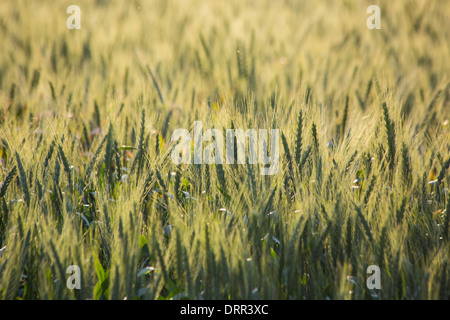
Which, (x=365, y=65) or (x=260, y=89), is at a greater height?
(x=365, y=65)

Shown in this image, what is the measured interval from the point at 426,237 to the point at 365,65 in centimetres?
215

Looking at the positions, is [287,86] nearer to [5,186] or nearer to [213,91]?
[213,91]

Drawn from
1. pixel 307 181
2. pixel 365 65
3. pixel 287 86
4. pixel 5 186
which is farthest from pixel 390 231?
pixel 365 65

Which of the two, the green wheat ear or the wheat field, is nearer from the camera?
the wheat field

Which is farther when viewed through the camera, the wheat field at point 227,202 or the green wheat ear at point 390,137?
the green wheat ear at point 390,137

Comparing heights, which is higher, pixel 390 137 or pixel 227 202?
pixel 390 137

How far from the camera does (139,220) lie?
1.18 meters

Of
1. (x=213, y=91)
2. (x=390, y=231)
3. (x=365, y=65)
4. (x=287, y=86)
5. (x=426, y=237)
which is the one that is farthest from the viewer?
(x=365, y=65)

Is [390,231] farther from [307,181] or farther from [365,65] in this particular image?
[365,65]

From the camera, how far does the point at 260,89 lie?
2.46 meters
